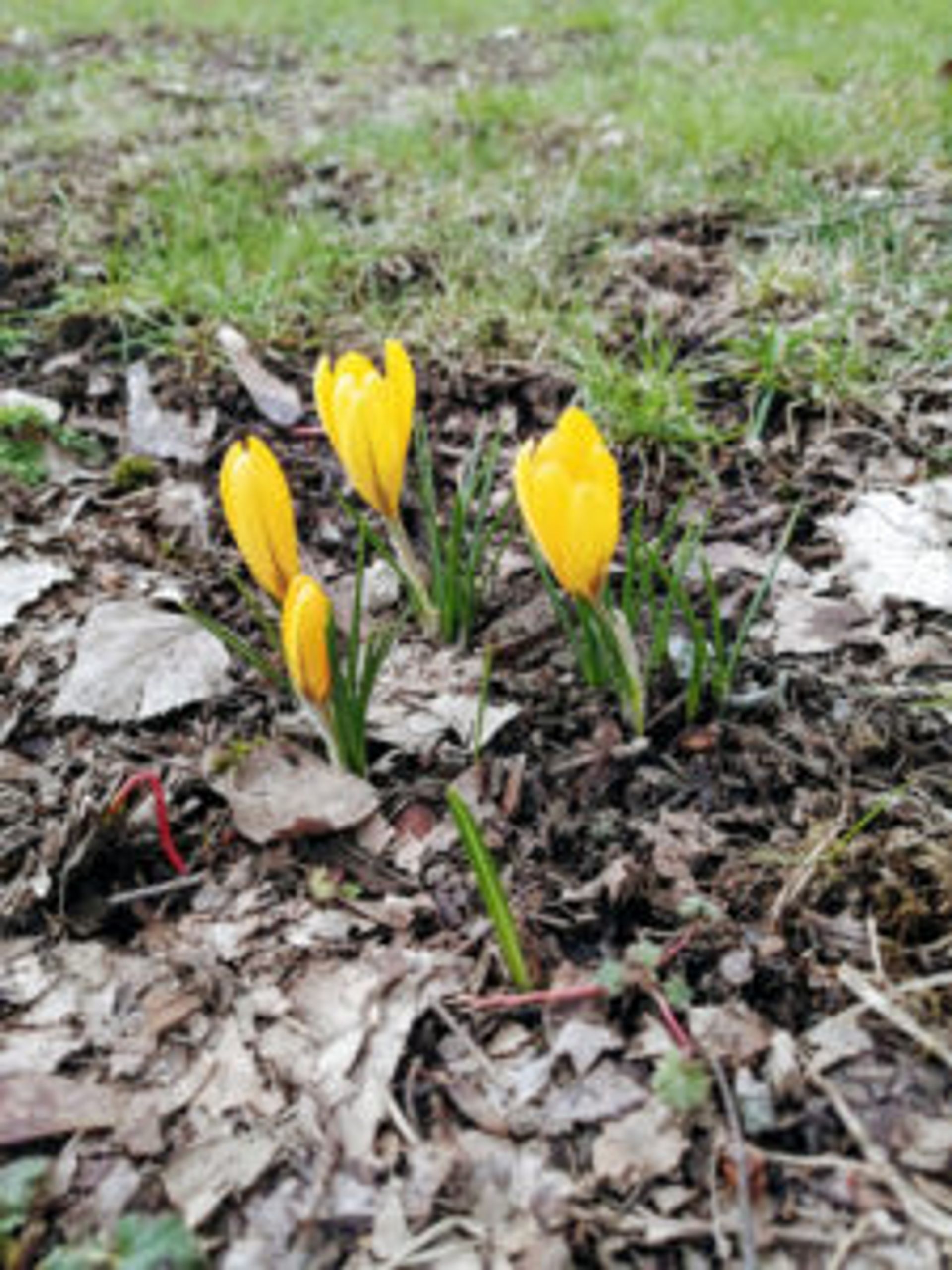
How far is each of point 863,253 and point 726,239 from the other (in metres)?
0.55

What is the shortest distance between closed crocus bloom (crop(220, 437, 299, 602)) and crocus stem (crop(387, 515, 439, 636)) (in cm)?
25

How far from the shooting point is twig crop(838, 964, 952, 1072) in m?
1.27

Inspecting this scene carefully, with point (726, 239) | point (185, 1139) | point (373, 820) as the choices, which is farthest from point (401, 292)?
point (185, 1139)

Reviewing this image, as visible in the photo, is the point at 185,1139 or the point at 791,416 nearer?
the point at 185,1139

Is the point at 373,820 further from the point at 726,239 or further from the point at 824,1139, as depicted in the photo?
the point at 726,239

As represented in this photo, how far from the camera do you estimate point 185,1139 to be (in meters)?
1.28

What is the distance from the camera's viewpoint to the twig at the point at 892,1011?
127cm

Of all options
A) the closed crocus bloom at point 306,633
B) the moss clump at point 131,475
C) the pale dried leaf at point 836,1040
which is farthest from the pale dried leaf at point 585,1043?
the moss clump at point 131,475

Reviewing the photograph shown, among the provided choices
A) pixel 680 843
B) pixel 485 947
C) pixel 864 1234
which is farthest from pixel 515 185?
pixel 864 1234

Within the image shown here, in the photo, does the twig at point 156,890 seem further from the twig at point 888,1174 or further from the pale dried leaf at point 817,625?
the pale dried leaf at point 817,625

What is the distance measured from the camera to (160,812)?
160 centimetres

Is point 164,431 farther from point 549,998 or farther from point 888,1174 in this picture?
point 888,1174

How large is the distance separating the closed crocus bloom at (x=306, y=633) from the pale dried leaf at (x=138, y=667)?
1.40ft

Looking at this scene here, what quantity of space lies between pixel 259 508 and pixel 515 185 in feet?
9.03
